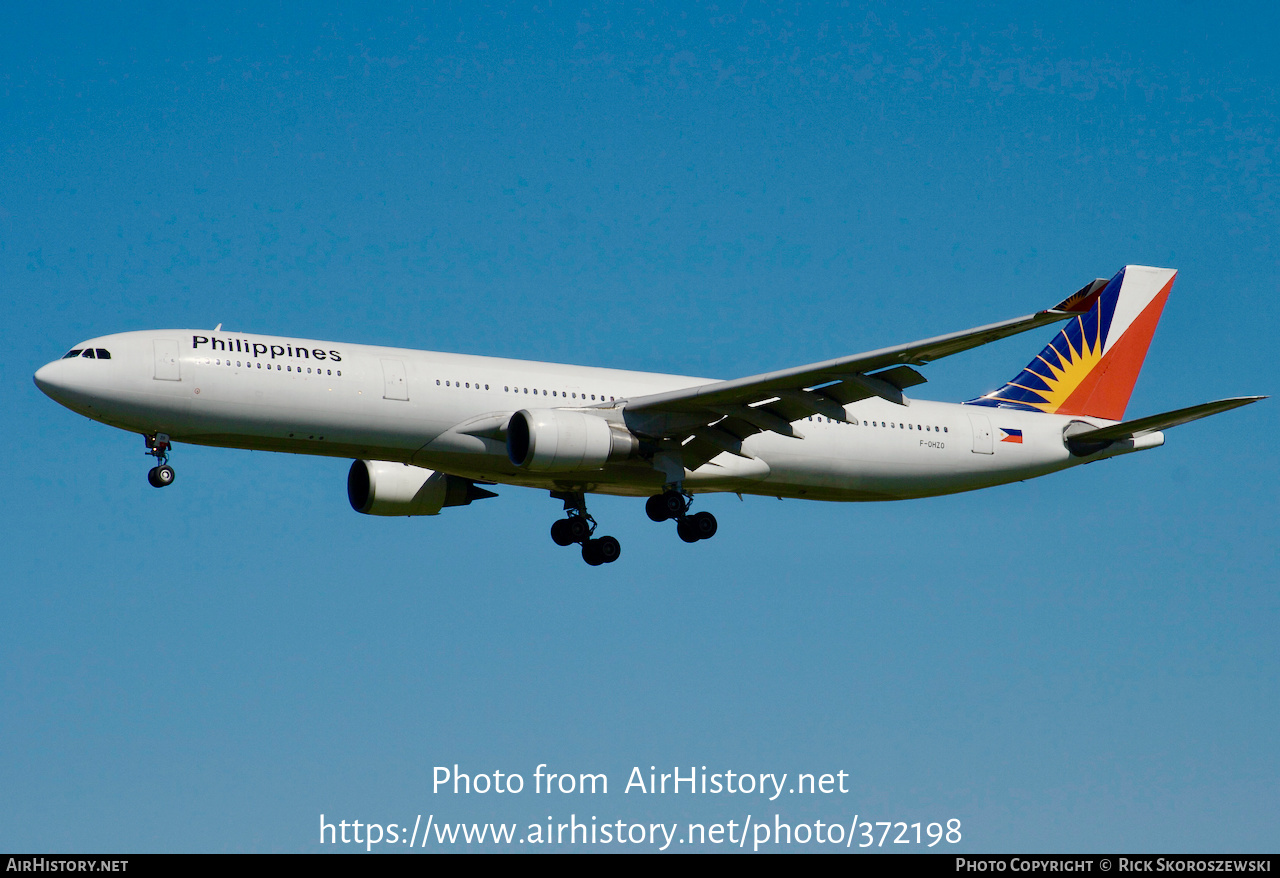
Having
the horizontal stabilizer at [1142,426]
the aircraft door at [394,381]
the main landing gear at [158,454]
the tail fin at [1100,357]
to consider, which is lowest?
the main landing gear at [158,454]

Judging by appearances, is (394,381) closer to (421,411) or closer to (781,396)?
(421,411)

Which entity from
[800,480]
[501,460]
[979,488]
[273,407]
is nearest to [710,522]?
[800,480]

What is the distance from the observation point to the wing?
91.2 feet

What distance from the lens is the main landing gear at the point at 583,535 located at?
3638cm

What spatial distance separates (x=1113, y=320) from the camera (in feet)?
136

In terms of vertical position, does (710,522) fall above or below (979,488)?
below

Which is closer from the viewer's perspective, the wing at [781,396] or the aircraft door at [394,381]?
the wing at [781,396]

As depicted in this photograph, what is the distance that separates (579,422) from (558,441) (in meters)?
0.81

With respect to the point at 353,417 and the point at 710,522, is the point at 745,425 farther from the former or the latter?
the point at 353,417

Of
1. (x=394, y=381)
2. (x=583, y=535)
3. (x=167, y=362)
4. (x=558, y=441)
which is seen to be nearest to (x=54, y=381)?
(x=167, y=362)

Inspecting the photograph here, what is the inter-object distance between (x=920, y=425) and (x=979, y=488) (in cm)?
277

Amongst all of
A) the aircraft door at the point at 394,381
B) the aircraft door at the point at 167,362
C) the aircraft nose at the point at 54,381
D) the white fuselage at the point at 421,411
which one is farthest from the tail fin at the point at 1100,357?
the aircraft nose at the point at 54,381

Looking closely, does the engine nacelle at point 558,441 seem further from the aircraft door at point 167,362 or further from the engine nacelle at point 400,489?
the aircraft door at point 167,362

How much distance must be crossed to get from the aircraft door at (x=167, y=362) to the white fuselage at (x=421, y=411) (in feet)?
0.07
